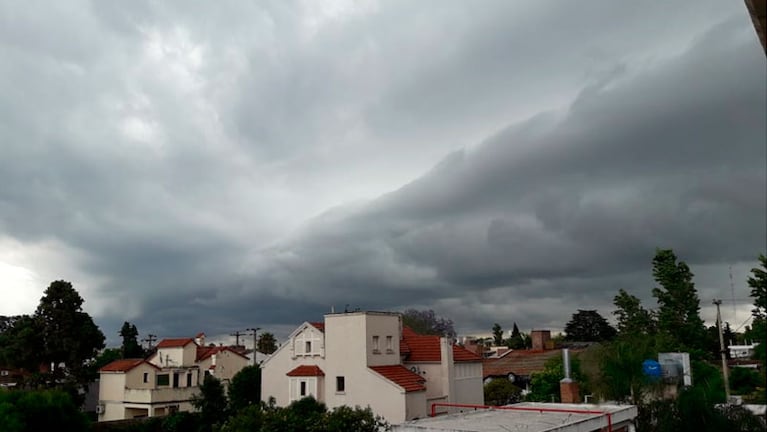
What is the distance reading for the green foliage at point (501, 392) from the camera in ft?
167

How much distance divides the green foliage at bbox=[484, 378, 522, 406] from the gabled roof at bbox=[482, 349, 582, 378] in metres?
4.01

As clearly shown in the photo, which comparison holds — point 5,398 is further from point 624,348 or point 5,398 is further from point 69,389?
point 624,348

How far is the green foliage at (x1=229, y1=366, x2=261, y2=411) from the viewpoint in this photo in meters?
46.6

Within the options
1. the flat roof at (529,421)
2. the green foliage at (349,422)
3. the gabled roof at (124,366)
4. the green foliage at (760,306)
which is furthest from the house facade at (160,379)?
the green foliage at (760,306)

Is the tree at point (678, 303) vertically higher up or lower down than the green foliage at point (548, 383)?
higher up

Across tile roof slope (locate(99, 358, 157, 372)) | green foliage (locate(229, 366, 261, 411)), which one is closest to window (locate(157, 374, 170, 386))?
tile roof slope (locate(99, 358, 157, 372))

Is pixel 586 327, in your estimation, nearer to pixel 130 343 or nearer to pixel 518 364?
pixel 518 364

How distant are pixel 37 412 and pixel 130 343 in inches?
1846

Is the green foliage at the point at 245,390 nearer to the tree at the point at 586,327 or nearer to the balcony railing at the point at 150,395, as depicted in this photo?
the balcony railing at the point at 150,395

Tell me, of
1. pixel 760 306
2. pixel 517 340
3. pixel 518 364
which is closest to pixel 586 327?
pixel 517 340

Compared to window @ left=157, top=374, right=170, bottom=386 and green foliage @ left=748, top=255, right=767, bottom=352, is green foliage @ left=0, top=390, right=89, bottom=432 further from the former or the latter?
green foliage @ left=748, top=255, right=767, bottom=352

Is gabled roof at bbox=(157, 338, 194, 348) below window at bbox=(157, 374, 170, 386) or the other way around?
the other way around

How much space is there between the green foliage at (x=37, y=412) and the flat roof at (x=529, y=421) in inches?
1043

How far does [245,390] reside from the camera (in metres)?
46.7
